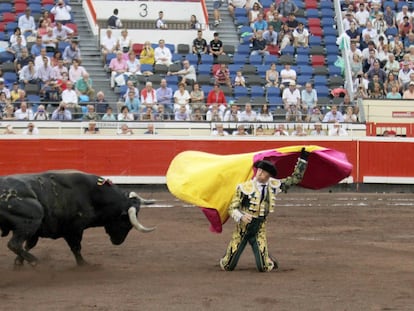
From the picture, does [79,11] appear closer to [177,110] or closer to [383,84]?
[177,110]

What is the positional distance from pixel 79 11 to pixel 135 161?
6.76 m

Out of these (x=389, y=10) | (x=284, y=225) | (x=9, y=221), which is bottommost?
(x=284, y=225)

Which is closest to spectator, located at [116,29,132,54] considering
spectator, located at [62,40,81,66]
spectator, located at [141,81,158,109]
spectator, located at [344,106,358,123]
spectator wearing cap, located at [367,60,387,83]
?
spectator, located at [62,40,81,66]

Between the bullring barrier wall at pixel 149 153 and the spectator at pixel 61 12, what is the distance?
5108 mm

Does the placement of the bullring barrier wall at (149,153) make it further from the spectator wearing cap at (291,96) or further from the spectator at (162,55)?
the spectator at (162,55)

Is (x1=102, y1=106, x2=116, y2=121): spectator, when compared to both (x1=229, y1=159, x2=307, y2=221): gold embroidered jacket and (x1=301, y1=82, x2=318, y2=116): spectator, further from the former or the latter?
(x1=229, y1=159, x2=307, y2=221): gold embroidered jacket

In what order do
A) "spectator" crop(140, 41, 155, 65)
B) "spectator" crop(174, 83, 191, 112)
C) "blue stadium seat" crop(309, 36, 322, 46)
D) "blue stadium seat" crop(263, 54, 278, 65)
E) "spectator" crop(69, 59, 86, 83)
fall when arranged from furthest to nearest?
"blue stadium seat" crop(309, 36, 322, 46)
"blue stadium seat" crop(263, 54, 278, 65)
"spectator" crop(140, 41, 155, 65)
"spectator" crop(69, 59, 86, 83)
"spectator" crop(174, 83, 191, 112)

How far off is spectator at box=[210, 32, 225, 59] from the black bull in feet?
46.6

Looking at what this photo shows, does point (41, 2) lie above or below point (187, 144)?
above

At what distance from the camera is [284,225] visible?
16.7 meters

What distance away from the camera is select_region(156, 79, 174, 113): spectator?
23.5 meters

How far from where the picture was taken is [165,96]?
77.5ft

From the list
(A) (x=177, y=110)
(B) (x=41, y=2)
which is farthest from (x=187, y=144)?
(B) (x=41, y=2)

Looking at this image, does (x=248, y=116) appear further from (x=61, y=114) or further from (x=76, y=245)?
(x=76, y=245)
